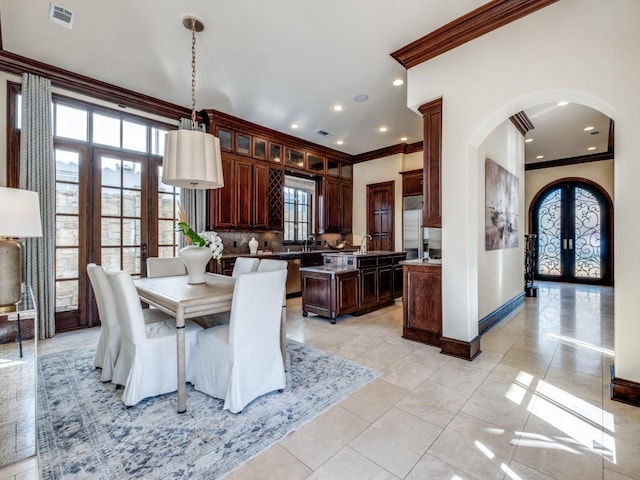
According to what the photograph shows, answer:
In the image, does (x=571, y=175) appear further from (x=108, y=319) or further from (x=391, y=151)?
(x=108, y=319)

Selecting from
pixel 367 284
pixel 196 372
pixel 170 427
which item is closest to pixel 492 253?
pixel 367 284

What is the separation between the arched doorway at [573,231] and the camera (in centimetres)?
748

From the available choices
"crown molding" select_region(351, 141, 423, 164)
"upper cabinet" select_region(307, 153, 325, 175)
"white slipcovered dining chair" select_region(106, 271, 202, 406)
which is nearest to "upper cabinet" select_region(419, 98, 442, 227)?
"white slipcovered dining chair" select_region(106, 271, 202, 406)

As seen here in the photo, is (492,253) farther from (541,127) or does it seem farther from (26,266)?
(26,266)

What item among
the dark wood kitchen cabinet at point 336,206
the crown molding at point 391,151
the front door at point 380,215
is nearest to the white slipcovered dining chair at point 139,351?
the dark wood kitchen cabinet at point 336,206

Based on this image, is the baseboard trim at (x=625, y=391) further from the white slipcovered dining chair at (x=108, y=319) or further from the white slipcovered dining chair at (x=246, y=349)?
the white slipcovered dining chair at (x=108, y=319)

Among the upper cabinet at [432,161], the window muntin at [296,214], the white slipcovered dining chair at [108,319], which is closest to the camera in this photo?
the white slipcovered dining chair at [108,319]

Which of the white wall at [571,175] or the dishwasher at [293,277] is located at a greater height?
the white wall at [571,175]

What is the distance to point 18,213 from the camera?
2.11 m

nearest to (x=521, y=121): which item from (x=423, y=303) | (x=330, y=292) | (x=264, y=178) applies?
(x=423, y=303)

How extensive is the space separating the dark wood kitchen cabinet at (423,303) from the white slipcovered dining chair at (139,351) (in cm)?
235

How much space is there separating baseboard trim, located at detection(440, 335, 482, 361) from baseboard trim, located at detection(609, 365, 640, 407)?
101 centimetres

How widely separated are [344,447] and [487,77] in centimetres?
329

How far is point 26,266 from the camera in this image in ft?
11.6
